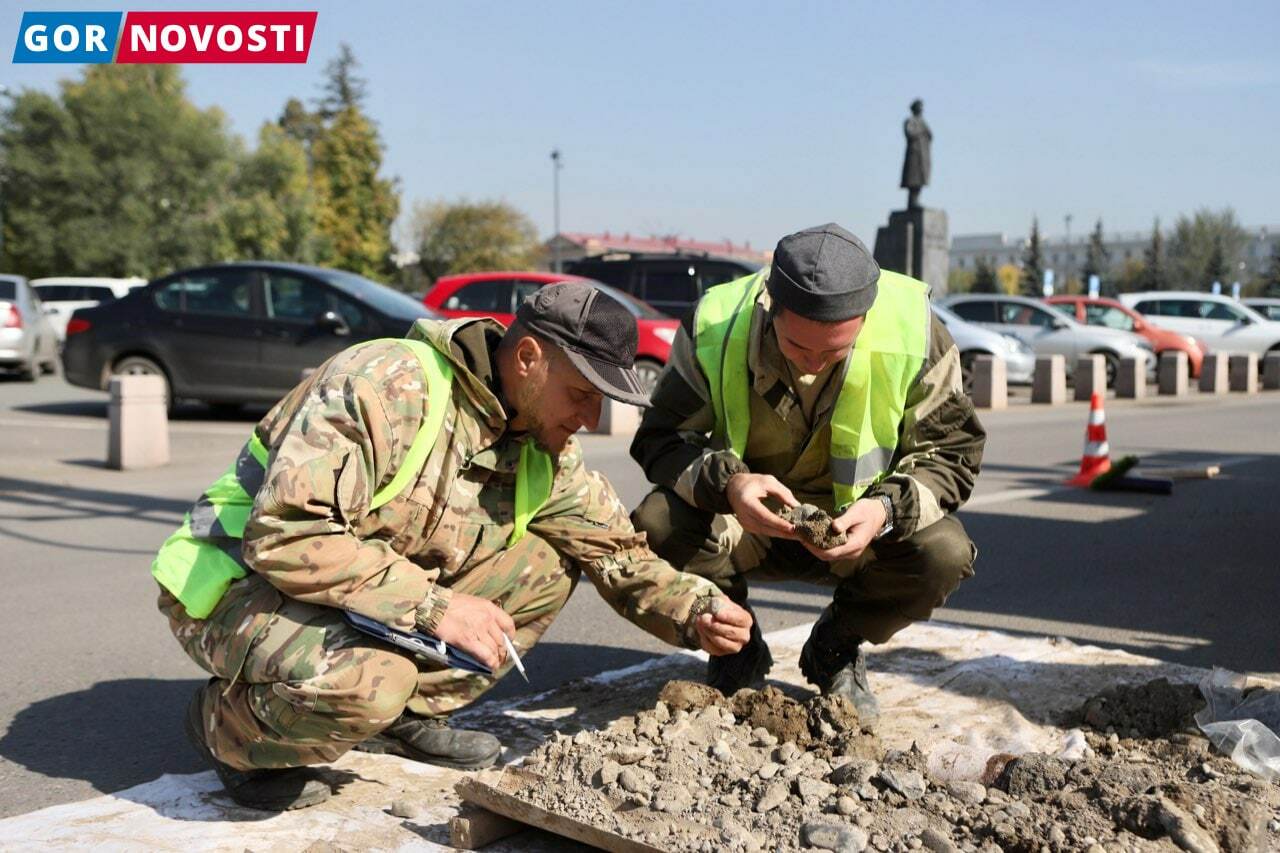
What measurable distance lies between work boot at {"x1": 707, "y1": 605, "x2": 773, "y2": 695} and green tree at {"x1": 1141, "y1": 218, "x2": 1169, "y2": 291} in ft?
275

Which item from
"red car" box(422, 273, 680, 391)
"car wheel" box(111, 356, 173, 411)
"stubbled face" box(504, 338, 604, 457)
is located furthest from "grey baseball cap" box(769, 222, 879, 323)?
"car wheel" box(111, 356, 173, 411)

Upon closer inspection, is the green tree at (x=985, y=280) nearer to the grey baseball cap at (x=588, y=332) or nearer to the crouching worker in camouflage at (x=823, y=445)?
the crouching worker in camouflage at (x=823, y=445)

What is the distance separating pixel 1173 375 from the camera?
2206 cm

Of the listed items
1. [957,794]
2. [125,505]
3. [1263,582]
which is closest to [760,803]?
[957,794]

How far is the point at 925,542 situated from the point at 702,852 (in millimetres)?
1458

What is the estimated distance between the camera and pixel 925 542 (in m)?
3.96

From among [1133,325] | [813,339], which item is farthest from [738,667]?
[1133,325]

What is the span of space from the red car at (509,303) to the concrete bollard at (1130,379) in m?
9.15

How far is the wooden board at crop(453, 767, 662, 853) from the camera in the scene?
9.70 feet

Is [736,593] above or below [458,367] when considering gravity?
below

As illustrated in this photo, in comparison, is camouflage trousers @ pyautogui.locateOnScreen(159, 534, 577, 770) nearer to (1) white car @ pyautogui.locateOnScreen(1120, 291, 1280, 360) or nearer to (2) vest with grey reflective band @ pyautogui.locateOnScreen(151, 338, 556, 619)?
(2) vest with grey reflective band @ pyautogui.locateOnScreen(151, 338, 556, 619)

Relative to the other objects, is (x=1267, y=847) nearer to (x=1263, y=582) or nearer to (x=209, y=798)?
(x=209, y=798)

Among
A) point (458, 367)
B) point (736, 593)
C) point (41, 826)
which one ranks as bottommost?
point (41, 826)

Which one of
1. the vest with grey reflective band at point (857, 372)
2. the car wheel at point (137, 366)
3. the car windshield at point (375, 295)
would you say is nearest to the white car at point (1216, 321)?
the car windshield at point (375, 295)
